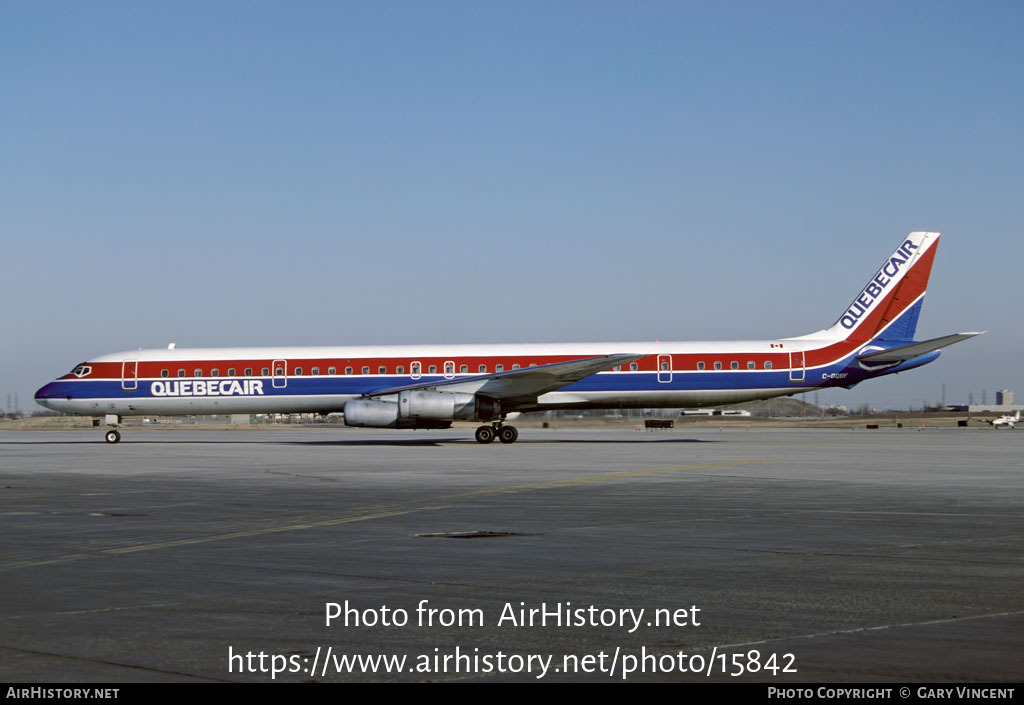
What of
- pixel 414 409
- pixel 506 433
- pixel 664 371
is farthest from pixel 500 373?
pixel 664 371

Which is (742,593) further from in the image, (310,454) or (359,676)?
(310,454)

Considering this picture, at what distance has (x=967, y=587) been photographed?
8.70m

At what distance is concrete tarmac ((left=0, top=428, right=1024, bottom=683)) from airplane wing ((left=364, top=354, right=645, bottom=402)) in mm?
19827

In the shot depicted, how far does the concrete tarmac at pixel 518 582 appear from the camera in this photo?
6227 mm

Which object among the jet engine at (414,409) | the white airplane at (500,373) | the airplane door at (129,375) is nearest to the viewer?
the jet engine at (414,409)

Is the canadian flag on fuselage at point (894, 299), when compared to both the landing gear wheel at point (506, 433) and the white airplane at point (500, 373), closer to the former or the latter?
the white airplane at point (500, 373)

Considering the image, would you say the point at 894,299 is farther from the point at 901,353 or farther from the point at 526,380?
the point at 526,380

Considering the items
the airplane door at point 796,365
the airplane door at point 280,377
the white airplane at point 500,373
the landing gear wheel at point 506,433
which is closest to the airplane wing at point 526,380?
the white airplane at point 500,373

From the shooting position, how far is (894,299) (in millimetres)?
46062

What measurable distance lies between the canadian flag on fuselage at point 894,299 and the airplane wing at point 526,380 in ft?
31.8

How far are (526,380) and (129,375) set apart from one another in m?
16.8

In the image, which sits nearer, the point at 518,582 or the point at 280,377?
the point at 518,582

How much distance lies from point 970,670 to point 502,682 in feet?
8.32
